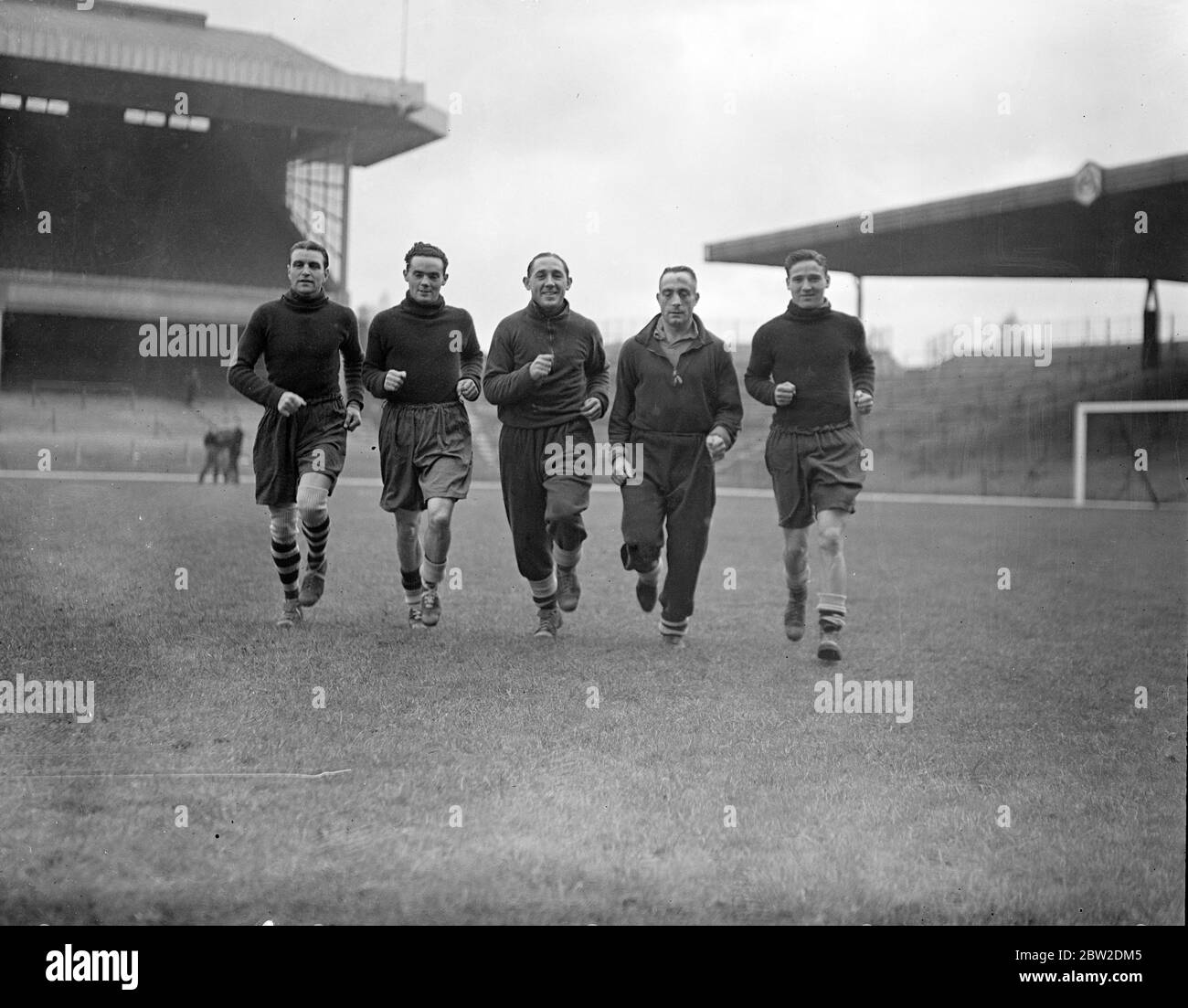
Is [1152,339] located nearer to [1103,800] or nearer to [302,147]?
[1103,800]

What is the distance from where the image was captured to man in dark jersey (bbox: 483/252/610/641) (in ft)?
13.0

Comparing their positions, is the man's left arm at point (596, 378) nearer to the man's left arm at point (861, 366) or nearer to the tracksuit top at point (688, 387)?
the tracksuit top at point (688, 387)

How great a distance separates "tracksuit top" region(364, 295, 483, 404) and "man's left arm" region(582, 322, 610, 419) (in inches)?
16.3

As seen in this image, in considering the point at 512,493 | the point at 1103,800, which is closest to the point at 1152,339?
the point at 1103,800

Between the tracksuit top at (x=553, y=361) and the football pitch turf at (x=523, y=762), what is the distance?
854mm

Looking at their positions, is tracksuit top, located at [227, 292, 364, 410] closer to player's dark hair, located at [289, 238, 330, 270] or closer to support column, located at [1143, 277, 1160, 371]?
player's dark hair, located at [289, 238, 330, 270]

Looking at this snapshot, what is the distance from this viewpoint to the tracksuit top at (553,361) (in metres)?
3.95

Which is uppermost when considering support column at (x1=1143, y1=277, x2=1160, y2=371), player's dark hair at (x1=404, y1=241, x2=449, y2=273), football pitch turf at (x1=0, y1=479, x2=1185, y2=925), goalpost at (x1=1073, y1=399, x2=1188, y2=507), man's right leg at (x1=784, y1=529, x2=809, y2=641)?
player's dark hair at (x1=404, y1=241, x2=449, y2=273)

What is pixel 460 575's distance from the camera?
5004 millimetres

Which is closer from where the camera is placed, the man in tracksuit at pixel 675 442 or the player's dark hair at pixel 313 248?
the player's dark hair at pixel 313 248

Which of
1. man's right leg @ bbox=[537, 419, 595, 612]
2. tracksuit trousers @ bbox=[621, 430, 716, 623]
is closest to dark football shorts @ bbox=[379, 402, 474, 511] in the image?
man's right leg @ bbox=[537, 419, 595, 612]

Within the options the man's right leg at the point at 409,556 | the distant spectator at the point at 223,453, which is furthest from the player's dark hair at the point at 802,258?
the distant spectator at the point at 223,453

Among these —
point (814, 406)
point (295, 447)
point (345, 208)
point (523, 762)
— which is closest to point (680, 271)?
point (814, 406)

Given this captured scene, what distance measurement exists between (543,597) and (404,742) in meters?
1.28
